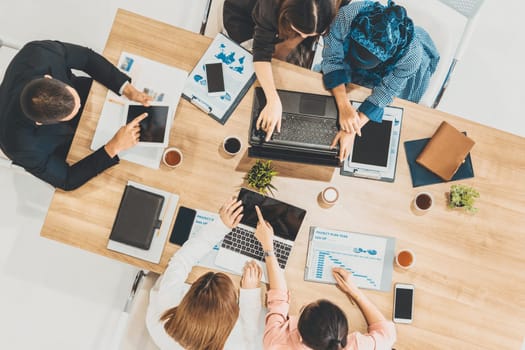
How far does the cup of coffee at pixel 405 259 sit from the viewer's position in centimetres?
169

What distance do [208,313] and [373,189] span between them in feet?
2.68

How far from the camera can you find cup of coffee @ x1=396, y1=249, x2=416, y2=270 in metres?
1.69

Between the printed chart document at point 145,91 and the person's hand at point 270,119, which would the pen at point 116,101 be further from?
the person's hand at point 270,119

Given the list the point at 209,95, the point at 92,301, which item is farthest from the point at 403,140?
the point at 92,301

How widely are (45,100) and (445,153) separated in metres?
1.54

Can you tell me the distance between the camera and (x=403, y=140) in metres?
1.77

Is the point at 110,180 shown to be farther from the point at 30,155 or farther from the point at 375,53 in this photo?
the point at 375,53

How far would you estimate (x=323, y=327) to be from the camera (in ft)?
4.90

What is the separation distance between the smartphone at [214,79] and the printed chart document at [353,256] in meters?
0.68

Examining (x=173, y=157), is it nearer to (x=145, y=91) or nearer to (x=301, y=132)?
(x=145, y=91)

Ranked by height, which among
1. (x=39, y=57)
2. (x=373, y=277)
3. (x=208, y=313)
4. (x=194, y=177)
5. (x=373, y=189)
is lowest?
(x=208, y=313)

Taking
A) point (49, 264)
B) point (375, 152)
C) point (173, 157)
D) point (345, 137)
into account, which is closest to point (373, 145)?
point (375, 152)

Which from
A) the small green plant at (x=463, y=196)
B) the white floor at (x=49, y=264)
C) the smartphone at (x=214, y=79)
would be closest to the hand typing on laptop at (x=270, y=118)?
the smartphone at (x=214, y=79)

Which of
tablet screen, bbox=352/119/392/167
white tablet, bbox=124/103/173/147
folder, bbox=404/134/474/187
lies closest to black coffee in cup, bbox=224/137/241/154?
white tablet, bbox=124/103/173/147
